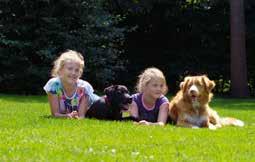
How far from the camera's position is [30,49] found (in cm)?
2297

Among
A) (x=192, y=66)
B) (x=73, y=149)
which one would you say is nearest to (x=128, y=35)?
(x=192, y=66)

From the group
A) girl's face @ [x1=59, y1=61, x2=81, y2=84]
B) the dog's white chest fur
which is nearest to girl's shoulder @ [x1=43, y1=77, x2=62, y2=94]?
girl's face @ [x1=59, y1=61, x2=81, y2=84]

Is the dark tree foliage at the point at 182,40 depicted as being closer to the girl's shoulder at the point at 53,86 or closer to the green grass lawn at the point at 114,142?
the girl's shoulder at the point at 53,86

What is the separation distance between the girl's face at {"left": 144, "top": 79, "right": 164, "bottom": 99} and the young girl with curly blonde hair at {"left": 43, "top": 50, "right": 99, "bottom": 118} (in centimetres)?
104

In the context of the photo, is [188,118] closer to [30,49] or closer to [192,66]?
[30,49]

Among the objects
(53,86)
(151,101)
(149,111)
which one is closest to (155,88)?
(151,101)

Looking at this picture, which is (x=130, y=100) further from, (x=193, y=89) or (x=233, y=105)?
(x=233, y=105)

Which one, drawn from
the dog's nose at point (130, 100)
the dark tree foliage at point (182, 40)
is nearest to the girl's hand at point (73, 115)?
the dog's nose at point (130, 100)

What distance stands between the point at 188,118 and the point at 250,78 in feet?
60.0

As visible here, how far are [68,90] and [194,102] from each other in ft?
7.13

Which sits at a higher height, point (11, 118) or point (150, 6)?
point (150, 6)

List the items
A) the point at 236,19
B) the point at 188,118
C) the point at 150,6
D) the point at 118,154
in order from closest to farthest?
the point at 118,154, the point at 188,118, the point at 236,19, the point at 150,6

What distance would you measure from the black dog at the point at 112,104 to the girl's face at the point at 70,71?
1.85ft

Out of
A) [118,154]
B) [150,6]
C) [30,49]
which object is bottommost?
[118,154]
